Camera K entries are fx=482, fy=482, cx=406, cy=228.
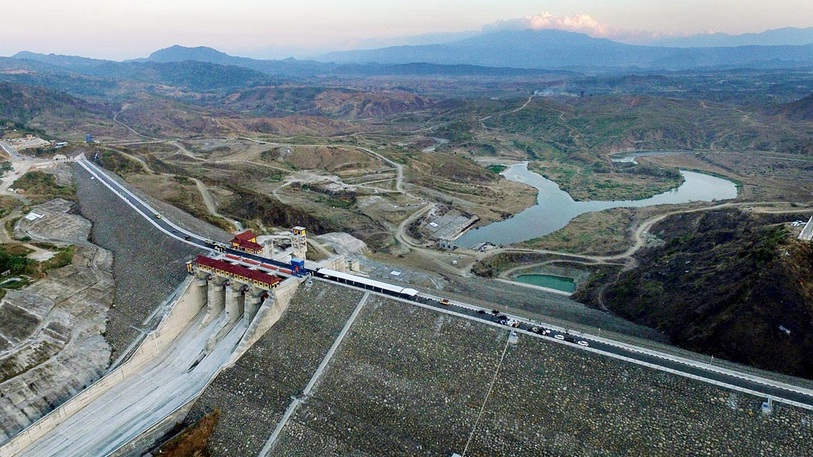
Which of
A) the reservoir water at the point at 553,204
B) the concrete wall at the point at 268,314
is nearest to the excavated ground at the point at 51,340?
the concrete wall at the point at 268,314

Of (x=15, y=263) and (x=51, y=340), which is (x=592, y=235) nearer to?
(x=51, y=340)

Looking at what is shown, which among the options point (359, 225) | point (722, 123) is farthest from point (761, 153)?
point (359, 225)

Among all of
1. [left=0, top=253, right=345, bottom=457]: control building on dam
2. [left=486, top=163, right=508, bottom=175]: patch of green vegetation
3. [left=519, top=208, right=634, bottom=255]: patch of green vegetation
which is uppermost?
[left=0, top=253, right=345, bottom=457]: control building on dam

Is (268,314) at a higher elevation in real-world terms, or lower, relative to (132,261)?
higher

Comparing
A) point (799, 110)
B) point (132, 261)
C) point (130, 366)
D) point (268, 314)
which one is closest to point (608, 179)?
point (799, 110)

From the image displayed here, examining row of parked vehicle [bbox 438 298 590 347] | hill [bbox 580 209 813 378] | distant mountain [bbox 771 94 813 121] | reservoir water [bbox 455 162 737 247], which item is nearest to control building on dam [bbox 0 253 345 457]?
row of parked vehicle [bbox 438 298 590 347]

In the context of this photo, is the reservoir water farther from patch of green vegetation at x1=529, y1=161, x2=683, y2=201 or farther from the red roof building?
the red roof building
